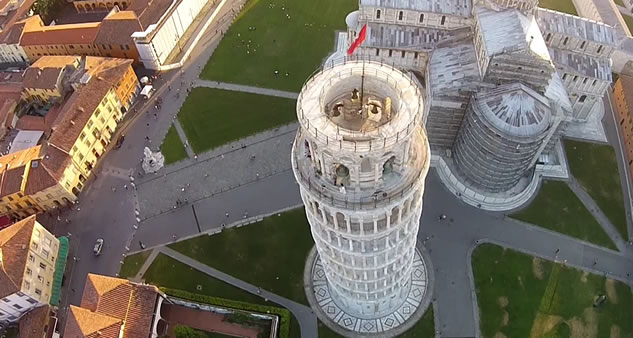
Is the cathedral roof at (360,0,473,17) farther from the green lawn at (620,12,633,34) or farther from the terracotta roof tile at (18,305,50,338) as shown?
the terracotta roof tile at (18,305,50,338)

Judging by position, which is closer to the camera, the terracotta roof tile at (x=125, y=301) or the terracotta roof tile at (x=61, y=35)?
the terracotta roof tile at (x=125, y=301)

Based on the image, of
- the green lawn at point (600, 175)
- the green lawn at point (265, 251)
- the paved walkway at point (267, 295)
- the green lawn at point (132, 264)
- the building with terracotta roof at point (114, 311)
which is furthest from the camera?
the green lawn at point (600, 175)

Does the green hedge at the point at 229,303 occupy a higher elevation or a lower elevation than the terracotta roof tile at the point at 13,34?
lower

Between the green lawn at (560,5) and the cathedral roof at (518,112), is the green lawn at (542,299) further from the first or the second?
the green lawn at (560,5)

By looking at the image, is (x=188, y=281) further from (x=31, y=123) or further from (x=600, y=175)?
(x=600, y=175)

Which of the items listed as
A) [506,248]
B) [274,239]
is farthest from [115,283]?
[506,248]

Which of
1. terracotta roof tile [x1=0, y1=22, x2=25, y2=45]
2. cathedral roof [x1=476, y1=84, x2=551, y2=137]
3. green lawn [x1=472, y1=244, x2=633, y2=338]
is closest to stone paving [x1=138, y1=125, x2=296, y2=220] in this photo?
cathedral roof [x1=476, y1=84, x2=551, y2=137]

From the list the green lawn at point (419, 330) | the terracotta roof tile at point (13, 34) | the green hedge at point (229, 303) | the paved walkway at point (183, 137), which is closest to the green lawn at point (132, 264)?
the green hedge at point (229, 303)
